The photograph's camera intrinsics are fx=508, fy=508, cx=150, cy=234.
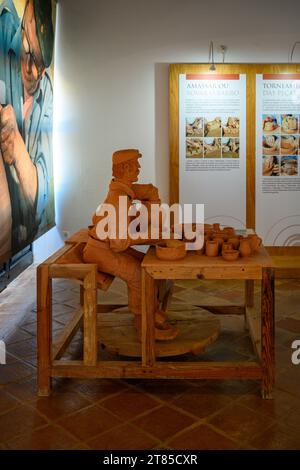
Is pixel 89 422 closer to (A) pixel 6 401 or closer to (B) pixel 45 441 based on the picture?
(B) pixel 45 441

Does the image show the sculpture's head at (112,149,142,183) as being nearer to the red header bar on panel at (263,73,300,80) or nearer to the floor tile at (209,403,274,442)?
the floor tile at (209,403,274,442)

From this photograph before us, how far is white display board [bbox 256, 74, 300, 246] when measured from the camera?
6289 millimetres

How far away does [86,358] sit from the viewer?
3.07 meters

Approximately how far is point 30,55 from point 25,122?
0.74 meters

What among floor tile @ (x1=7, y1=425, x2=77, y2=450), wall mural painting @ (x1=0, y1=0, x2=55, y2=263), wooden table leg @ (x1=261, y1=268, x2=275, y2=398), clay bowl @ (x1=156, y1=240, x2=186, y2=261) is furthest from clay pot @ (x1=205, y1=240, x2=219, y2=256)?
wall mural painting @ (x1=0, y1=0, x2=55, y2=263)

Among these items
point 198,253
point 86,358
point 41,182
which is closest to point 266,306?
point 198,253

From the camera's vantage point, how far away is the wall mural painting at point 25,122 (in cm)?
449

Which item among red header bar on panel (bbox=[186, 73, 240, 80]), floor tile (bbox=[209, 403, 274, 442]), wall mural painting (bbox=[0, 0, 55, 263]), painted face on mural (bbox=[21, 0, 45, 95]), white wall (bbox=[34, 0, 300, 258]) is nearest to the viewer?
floor tile (bbox=[209, 403, 274, 442])

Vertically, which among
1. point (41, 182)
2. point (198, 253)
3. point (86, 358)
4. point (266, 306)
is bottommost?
point (86, 358)

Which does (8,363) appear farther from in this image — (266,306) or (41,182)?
(41,182)

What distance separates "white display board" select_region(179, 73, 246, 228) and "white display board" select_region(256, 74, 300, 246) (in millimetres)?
218

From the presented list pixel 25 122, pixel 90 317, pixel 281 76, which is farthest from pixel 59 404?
pixel 281 76
